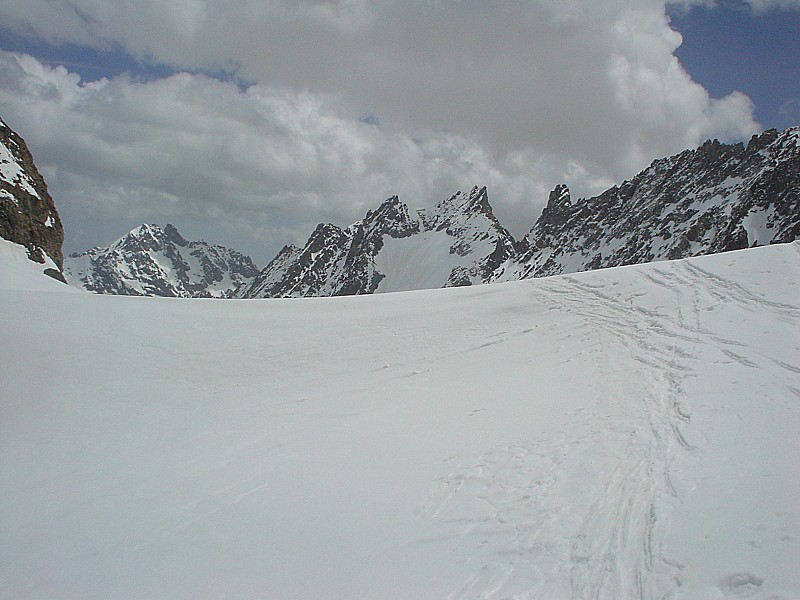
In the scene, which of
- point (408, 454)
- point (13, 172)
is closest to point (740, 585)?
point (408, 454)

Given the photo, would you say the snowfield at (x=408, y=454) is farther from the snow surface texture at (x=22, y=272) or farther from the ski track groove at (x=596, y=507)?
the snow surface texture at (x=22, y=272)

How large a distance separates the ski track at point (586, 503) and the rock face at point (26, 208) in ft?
187

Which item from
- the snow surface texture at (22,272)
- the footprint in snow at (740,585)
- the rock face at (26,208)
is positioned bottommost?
the footprint in snow at (740,585)

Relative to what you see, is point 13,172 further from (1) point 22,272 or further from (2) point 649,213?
(2) point 649,213

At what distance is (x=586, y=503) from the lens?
19.2ft

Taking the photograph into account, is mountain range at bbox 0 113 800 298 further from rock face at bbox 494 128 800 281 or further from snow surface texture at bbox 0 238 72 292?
snow surface texture at bbox 0 238 72 292

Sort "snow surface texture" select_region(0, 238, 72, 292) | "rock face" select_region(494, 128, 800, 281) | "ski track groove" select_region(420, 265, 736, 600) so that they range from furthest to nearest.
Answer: "rock face" select_region(494, 128, 800, 281), "snow surface texture" select_region(0, 238, 72, 292), "ski track groove" select_region(420, 265, 736, 600)

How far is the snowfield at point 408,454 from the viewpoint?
16.5 ft

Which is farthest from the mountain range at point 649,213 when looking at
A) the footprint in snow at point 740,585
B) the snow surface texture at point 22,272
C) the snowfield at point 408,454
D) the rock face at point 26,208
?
the footprint in snow at point 740,585

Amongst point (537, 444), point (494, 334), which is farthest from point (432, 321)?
point (537, 444)

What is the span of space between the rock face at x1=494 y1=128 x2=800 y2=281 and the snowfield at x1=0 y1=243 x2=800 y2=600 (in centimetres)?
9520

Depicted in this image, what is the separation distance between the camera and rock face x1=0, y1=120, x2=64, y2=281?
167 ft

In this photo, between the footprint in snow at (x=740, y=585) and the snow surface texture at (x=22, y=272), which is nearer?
the footprint in snow at (x=740, y=585)

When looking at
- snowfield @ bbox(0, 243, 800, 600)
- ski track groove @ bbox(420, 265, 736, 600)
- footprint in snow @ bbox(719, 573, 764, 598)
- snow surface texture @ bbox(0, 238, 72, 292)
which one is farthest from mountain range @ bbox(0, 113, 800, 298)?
footprint in snow @ bbox(719, 573, 764, 598)
